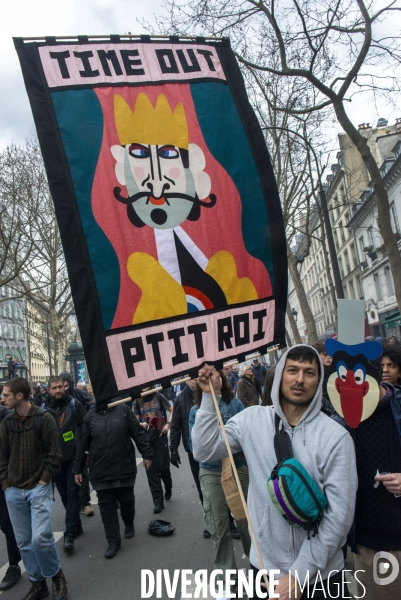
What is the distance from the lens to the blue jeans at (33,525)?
4734 mm

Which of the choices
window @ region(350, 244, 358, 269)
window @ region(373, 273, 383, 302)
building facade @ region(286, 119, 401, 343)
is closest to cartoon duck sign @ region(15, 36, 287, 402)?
building facade @ region(286, 119, 401, 343)

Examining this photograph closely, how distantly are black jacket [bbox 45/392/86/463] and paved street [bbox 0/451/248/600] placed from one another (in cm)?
110

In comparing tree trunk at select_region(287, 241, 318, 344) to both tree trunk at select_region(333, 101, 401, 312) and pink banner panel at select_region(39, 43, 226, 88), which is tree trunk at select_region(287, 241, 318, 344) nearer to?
tree trunk at select_region(333, 101, 401, 312)

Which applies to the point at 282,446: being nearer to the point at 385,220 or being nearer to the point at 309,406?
the point at 309,406

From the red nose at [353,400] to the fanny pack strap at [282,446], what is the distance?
1.51ft

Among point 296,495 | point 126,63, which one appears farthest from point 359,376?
point 126,63

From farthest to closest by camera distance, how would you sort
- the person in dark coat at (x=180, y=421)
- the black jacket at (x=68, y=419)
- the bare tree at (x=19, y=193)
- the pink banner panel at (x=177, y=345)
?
1. the bare tree at (x=19, y=193)
2. the person in dark coat at (x=180, y=421)
3. the black jacket at (x=68, y=419)
4. the pink banner panel at (x=177, y=345)

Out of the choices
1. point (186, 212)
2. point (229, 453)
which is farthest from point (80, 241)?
point (229, 453)

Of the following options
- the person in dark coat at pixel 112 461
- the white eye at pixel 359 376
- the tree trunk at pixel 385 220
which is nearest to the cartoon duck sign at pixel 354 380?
the white eye at pixel 359 376

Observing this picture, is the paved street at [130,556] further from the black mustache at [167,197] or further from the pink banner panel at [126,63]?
the pink banner panel at [126,63]

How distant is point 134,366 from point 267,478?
93 centimetres

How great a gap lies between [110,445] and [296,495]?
4.13 meters

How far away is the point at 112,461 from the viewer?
6.12 m

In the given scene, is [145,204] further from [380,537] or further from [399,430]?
[380,537]
